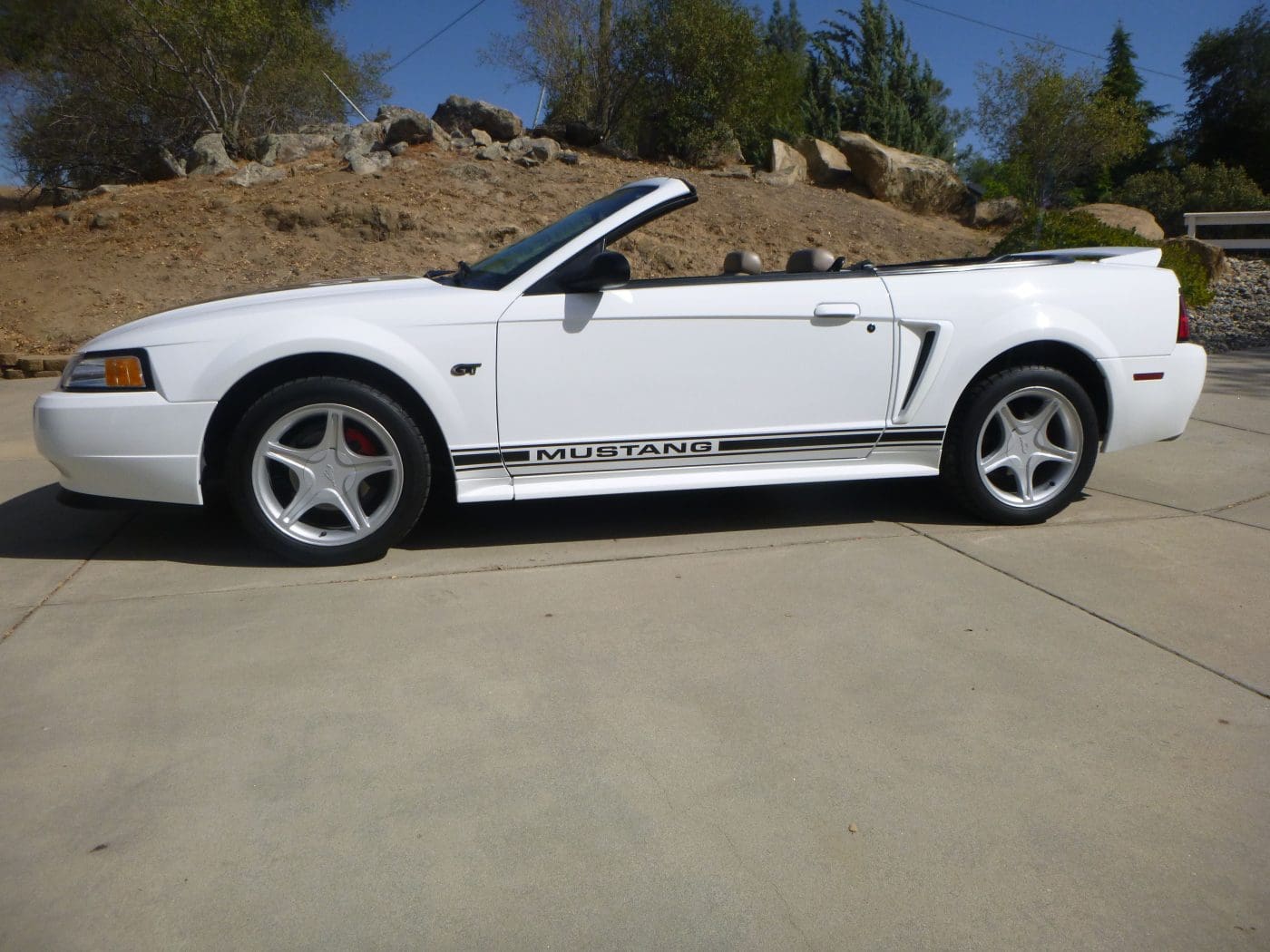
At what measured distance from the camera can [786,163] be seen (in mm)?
19625

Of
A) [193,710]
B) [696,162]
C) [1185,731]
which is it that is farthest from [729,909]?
[696,162]

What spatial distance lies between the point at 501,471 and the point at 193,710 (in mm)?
1581

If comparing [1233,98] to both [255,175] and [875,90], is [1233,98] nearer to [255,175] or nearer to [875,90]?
[875,90]

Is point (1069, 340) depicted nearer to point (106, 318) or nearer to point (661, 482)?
point (661, 482)

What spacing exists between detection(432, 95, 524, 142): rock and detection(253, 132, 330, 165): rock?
2.09m

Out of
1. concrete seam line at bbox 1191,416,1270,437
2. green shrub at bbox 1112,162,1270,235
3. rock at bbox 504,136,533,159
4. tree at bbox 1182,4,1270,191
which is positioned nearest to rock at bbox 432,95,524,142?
rock at bbox 504,136,533,159

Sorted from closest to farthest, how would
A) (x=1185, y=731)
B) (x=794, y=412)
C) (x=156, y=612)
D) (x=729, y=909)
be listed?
1. (x=729, y=909)
2. (x=1185, y=731)
3. (x=156, y=612)
4. (x=794, y=412)

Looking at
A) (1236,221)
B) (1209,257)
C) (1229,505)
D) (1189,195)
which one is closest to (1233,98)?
(1189,195)

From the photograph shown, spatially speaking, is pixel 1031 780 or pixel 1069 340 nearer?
pixel 1031 780

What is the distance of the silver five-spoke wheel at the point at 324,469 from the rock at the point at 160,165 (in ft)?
47.4

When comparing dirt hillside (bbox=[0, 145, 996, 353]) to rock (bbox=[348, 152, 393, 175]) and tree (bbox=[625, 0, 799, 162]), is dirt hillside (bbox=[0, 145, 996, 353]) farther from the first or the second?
tree (bbox=[625, 0, 799, 162])

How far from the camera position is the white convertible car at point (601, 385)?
411cm

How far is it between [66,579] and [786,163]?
17.3 meters

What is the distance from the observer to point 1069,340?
466 cm
